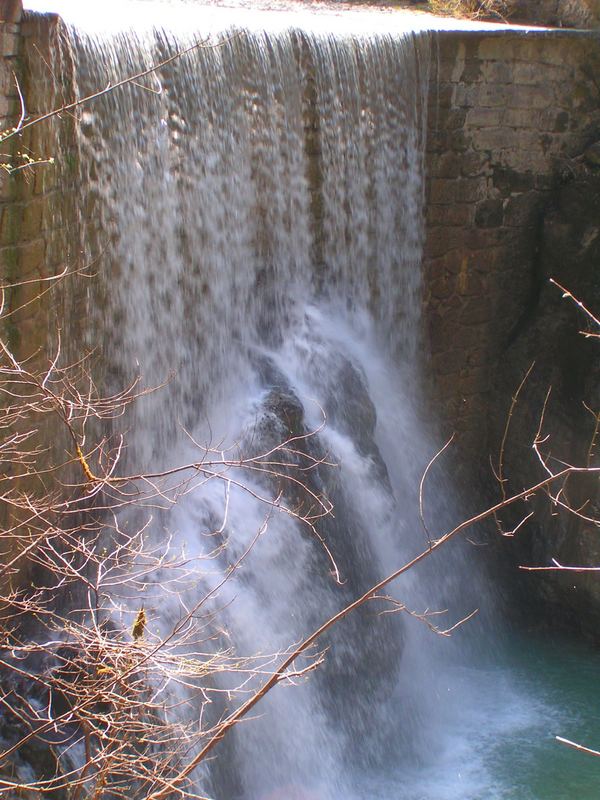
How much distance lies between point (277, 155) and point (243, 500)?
191 cm

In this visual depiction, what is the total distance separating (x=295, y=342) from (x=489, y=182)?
1.86 metres

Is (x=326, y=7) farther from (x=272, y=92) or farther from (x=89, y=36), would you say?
(x=89, y=36)

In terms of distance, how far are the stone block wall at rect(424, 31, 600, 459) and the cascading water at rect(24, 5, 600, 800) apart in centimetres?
20

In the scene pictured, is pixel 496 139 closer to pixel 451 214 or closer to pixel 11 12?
pixel 451 214

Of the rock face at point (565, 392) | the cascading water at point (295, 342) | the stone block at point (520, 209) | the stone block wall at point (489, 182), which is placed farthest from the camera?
the stone block at point (520, 209)

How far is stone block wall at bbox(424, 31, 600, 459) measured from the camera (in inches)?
263

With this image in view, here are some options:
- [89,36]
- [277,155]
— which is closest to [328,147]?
[277,155]

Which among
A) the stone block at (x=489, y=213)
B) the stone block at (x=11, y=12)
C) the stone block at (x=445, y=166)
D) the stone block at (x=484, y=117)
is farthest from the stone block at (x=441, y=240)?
the stone block at (x=11, y=12)

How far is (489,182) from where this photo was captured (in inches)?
271

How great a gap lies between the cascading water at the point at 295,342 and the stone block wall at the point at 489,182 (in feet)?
0.67

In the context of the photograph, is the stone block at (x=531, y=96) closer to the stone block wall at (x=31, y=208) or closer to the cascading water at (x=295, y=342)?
the cascading water at (x=295, y=342)

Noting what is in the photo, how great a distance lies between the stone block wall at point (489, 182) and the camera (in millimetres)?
6691

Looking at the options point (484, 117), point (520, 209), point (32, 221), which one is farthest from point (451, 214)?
point (32, 221)

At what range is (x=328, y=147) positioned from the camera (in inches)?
241
